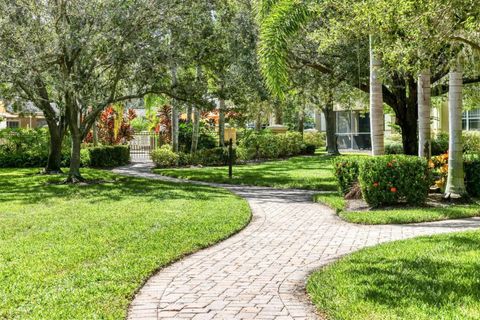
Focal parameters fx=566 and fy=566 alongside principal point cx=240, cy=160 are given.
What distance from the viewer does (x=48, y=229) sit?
9.58 metres

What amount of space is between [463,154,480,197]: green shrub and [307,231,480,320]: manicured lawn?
17.6ft

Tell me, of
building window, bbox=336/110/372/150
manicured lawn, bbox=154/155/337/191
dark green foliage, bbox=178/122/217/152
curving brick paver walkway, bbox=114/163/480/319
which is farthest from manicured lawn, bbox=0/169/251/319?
building window, bbox=336/110/372/150

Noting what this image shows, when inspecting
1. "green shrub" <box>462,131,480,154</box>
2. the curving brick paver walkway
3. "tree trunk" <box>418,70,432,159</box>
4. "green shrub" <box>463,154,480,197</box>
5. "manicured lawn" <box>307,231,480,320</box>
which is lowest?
the curving brick paver walkway

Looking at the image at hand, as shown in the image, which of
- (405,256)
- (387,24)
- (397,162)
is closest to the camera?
(405,256)

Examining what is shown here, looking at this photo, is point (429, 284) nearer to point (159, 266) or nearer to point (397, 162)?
point (159, 266)

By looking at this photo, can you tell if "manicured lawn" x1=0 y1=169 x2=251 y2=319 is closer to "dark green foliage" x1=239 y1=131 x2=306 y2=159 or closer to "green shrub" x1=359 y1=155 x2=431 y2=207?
"green shrub" x1=359 y1=155 x2=431 y2=207

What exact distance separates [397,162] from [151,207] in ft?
17.4

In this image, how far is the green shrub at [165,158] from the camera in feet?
86.1

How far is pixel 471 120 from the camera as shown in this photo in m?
31.5

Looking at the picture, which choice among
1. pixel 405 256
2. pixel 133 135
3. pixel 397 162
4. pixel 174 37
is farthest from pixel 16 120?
pixel 405 256

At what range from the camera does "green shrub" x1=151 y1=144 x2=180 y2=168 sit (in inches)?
1033

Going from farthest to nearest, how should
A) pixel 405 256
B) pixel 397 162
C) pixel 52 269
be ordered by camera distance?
pixel 397 162
pixel 405 256
pixel 52 269

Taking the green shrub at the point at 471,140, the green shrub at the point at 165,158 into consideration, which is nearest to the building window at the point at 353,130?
the green shrub at the point at 471,140

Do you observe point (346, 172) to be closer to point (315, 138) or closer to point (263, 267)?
point (263, 267)
